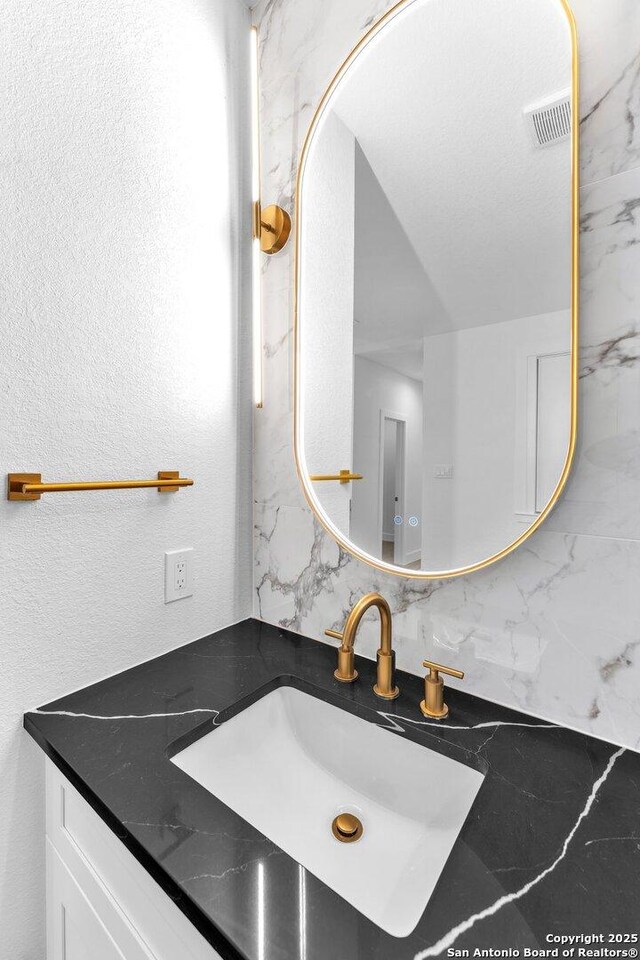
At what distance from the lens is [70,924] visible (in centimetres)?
73

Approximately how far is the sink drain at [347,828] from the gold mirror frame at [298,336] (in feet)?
1.36

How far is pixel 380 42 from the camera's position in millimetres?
916

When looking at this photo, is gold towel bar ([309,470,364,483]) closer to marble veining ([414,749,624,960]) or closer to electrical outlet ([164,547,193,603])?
electrical outlet ([164,547,193,603])

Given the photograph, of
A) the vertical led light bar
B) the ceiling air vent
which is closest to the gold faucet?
the vertical led light bar

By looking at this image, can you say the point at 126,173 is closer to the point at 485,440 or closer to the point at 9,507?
the point at 9,507

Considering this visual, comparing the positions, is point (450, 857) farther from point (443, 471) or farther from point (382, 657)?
point (443, 471)

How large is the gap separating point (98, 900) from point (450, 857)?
521 mm

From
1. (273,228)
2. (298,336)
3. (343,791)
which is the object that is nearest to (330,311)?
(298,336)

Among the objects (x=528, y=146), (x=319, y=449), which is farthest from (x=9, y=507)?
(x=528, y=146)

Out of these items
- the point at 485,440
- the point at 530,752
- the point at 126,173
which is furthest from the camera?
the point at 126,173

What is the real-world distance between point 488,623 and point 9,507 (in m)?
0.87

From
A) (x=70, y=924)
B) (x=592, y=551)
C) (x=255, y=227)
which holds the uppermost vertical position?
(x=255, y=227)

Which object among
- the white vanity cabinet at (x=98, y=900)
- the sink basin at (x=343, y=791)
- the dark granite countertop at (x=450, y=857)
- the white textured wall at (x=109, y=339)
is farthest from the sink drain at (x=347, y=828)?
the white textured wall at (x=109, y=339)

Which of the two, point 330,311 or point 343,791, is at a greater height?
point 330,311
